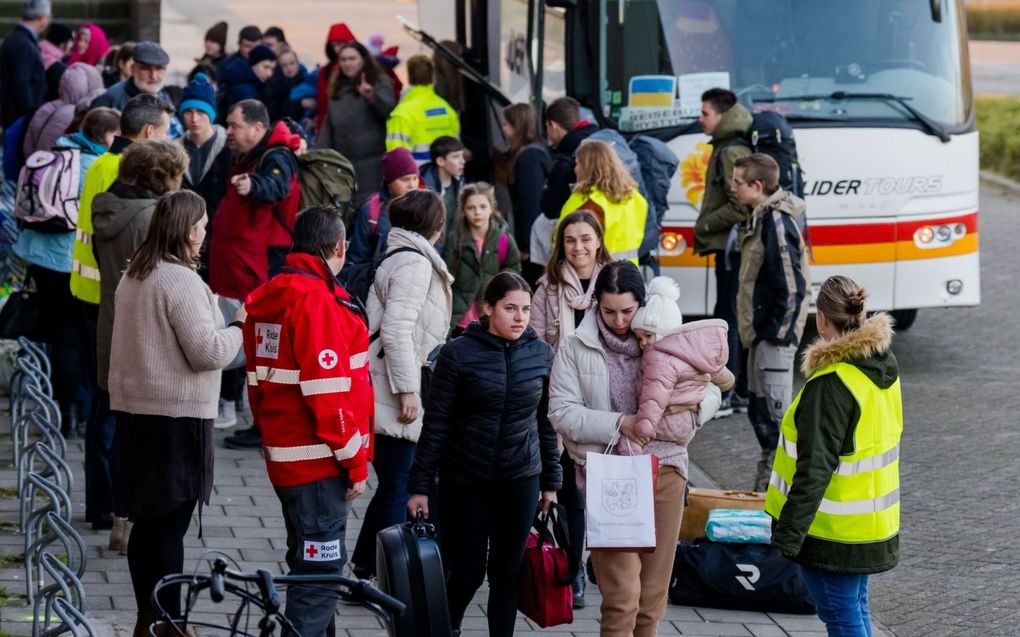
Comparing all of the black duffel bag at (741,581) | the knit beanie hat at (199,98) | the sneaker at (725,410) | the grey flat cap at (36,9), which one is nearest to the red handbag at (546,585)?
the black duffel bag at (741,581)

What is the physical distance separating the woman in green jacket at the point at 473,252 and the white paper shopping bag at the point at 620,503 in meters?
2.46

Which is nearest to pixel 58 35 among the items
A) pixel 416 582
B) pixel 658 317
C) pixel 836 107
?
pixel 836 107

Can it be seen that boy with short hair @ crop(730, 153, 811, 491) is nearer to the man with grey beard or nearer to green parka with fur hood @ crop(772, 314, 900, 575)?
green parka with fur hood @ crop(772, 314, 900, 575)

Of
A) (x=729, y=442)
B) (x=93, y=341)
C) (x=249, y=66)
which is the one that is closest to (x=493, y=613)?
(x=93, y=341)

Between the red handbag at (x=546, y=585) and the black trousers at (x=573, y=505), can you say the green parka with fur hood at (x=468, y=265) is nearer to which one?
the black trousers at (x=573, y=505)

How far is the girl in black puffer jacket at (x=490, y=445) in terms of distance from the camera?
574 cm

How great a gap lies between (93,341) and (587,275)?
2460mm

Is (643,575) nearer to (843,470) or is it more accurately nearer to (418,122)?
(843,470)

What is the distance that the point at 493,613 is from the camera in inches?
234

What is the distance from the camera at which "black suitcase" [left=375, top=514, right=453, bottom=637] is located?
538 cm

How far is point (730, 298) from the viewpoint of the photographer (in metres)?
10.1

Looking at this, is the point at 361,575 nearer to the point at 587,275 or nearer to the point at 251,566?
the point at 251,566

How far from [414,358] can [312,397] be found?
118 centimetres

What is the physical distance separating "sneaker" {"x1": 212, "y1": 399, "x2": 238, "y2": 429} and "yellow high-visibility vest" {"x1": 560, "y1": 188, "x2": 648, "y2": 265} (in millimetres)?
2361
